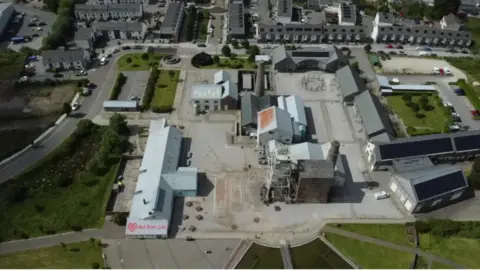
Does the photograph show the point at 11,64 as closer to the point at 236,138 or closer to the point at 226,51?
the point at 226,51

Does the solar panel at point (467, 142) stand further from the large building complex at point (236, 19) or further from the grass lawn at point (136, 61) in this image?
the grass lawn at point (136, 61)

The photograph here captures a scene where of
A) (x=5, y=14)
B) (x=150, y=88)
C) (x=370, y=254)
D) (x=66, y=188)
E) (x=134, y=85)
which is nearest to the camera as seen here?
(x=370, y=254)

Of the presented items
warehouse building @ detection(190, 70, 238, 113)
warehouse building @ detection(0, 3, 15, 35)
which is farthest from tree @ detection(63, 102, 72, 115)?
warehouse building @ detection(0, 3, 15, 35)

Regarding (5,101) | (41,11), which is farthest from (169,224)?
(41,11)

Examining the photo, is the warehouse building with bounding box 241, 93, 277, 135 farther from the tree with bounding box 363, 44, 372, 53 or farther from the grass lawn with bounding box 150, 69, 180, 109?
the tree with bounding box 363, 44, 372, 53

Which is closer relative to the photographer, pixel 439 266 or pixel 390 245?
pixel 439 266

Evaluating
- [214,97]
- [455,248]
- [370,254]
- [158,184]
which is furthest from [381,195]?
[214,97]
